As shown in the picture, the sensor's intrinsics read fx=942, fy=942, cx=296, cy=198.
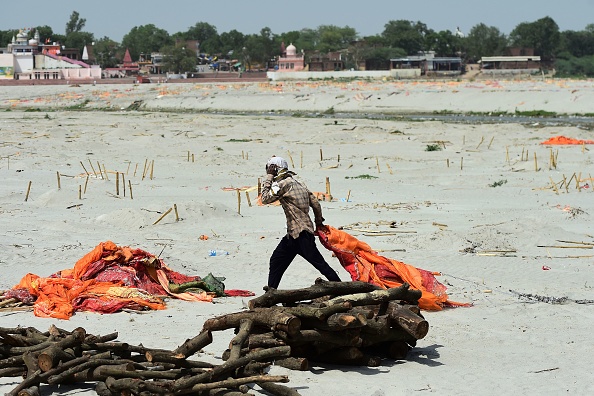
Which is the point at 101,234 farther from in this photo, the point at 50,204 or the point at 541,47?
the point at 541,47

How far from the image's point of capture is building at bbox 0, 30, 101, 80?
315 ft

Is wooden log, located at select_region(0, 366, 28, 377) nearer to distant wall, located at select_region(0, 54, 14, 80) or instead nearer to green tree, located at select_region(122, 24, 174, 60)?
distant wall, located at select_region(0, 54, 14, 80)

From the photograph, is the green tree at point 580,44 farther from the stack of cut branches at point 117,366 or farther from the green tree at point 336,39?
the stack of cut branches at point 117,366

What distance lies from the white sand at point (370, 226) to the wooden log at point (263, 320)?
366 mm

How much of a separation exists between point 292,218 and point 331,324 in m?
2.14

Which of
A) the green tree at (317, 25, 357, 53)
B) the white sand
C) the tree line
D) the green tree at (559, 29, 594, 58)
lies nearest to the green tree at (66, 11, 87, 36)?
the tree line

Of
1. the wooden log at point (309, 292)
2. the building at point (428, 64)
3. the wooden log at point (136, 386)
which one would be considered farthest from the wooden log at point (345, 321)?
the building at point (428, 64)

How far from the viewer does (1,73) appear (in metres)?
95.9

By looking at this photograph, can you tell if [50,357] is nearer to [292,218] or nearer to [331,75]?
[292,218]

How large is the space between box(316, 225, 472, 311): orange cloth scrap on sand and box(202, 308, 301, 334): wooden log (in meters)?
2.19

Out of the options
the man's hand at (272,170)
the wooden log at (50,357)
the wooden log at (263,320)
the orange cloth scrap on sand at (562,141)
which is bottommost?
the orange cloth scrap on sand at (562,141)

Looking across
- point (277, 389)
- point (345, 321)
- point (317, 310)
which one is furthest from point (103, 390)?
point (345, 321)

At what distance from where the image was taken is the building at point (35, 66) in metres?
96.1

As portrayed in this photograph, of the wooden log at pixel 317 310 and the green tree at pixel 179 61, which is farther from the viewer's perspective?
the green tree at pixel 179 61
